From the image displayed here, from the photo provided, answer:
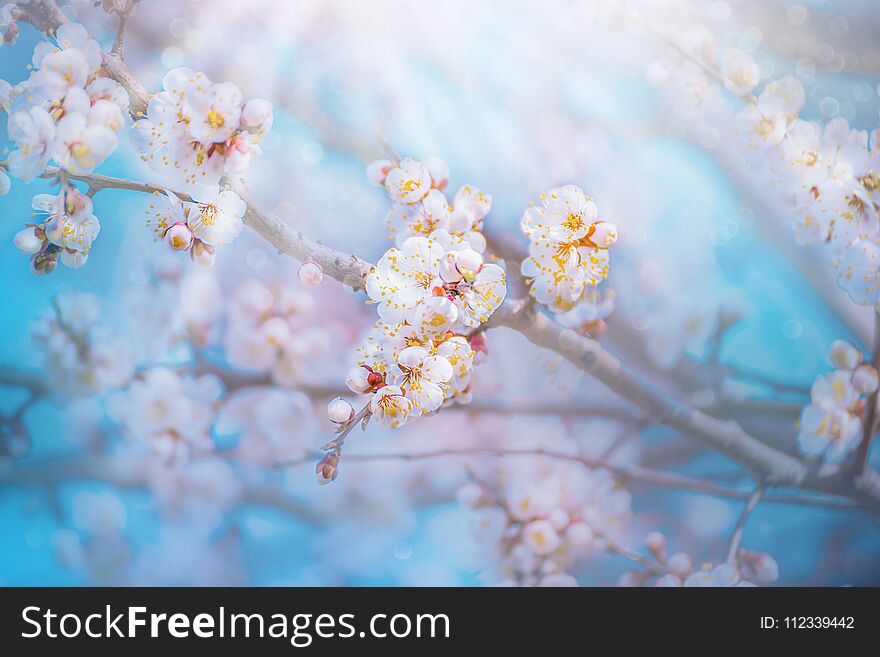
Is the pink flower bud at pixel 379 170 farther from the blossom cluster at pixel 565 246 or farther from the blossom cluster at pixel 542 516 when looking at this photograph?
the blossom cluster at pixel 542 516

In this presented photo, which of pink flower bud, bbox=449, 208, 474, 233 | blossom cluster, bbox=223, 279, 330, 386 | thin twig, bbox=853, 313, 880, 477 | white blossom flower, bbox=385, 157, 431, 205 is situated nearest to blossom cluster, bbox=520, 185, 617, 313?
pink flower bud, bbox=449, 208, 474, 233

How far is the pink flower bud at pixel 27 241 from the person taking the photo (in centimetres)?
111

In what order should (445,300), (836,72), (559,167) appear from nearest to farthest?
(445,300) < (559,167) < (836,72)

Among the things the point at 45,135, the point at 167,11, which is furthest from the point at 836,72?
the point at 45,135

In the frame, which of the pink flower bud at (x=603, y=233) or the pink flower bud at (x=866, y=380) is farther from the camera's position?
the pink flower bud at (x=866, y=380)

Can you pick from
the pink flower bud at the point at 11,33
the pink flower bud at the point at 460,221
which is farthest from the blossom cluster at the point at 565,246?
the pink flower bud at the point at 11,33

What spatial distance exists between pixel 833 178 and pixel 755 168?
179 millimetres

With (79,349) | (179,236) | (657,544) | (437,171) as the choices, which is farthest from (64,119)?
(657,544)

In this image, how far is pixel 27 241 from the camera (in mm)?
1115

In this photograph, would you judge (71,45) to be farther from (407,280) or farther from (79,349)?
(407,280)

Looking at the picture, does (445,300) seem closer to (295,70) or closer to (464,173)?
(464,173)

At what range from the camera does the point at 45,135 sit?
104 centimetres

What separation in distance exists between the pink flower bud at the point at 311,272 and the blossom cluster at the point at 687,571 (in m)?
0.89

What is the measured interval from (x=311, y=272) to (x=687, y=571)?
1.02 meters
